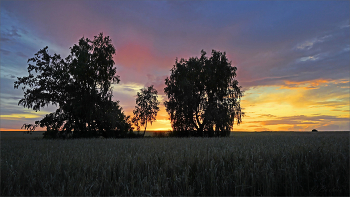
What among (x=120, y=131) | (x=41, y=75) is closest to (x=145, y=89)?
(x=120, y=131)

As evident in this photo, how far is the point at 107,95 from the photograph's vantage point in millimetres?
30562

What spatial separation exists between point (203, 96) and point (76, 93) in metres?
19.9

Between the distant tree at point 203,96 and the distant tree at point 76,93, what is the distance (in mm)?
10218

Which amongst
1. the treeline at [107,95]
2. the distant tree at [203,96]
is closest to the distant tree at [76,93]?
the treeline at [107,95]

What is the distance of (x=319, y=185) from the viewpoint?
4.56 m

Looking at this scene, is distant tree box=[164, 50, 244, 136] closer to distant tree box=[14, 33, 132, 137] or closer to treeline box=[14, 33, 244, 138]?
treeline box=[14, 33, 244, 138]

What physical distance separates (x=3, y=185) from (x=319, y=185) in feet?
23.1

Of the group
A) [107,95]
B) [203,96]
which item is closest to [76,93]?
[107,95]

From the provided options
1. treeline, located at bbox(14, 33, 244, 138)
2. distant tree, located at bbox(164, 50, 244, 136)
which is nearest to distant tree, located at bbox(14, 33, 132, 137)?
treeline, located at bbox(14, 33, 244, 138)

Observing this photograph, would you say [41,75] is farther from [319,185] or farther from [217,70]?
[319,185]

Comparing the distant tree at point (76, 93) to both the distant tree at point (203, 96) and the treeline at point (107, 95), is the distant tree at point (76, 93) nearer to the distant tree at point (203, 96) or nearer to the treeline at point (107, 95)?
the treeline at point (107, 95)

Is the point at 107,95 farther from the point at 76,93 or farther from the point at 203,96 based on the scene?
the point at 203,96

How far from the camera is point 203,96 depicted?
34.9m

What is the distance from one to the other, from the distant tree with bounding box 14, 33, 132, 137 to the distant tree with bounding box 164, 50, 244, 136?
1022cm
